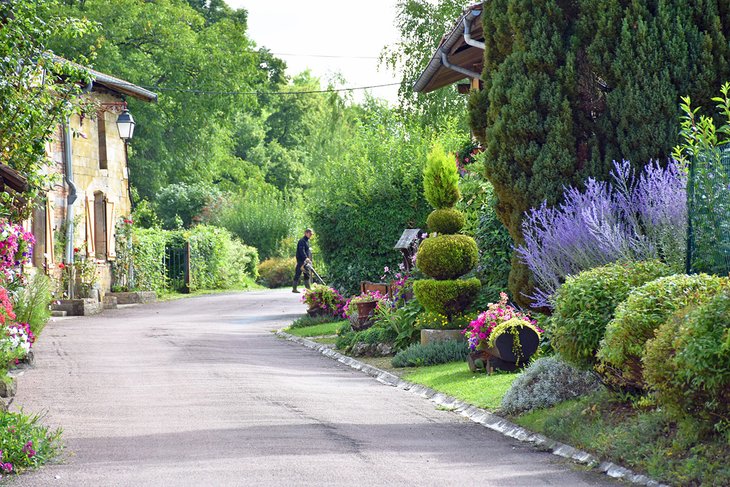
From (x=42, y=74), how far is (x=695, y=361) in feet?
37.3

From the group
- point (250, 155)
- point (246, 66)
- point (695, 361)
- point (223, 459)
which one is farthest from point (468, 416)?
point (250, 155)

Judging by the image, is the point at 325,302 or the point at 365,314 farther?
the point at 325,302

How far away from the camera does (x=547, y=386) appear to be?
40.4 ft

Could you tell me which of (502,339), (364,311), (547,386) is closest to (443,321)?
(364,311)

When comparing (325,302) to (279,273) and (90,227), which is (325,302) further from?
(279,273)

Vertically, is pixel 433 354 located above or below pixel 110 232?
below

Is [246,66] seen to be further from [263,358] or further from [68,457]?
[68,457]

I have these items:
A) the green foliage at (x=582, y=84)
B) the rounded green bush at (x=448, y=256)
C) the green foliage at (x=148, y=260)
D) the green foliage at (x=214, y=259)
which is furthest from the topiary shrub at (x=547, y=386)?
the green foliage at (x=214, y=259)

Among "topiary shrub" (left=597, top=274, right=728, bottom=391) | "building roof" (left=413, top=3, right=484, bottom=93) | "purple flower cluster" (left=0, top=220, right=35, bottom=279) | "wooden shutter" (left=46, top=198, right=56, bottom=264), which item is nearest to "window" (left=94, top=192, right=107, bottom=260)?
"wooden shutter" (left=46, top=198, right=56, bottom=264)

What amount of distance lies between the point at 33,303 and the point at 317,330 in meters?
8.38

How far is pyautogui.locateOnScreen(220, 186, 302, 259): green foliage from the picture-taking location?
56.2 meters

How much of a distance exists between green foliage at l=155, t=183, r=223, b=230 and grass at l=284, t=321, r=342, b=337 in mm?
31319

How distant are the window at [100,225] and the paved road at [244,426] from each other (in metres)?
13.4

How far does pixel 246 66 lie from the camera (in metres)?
50.0
